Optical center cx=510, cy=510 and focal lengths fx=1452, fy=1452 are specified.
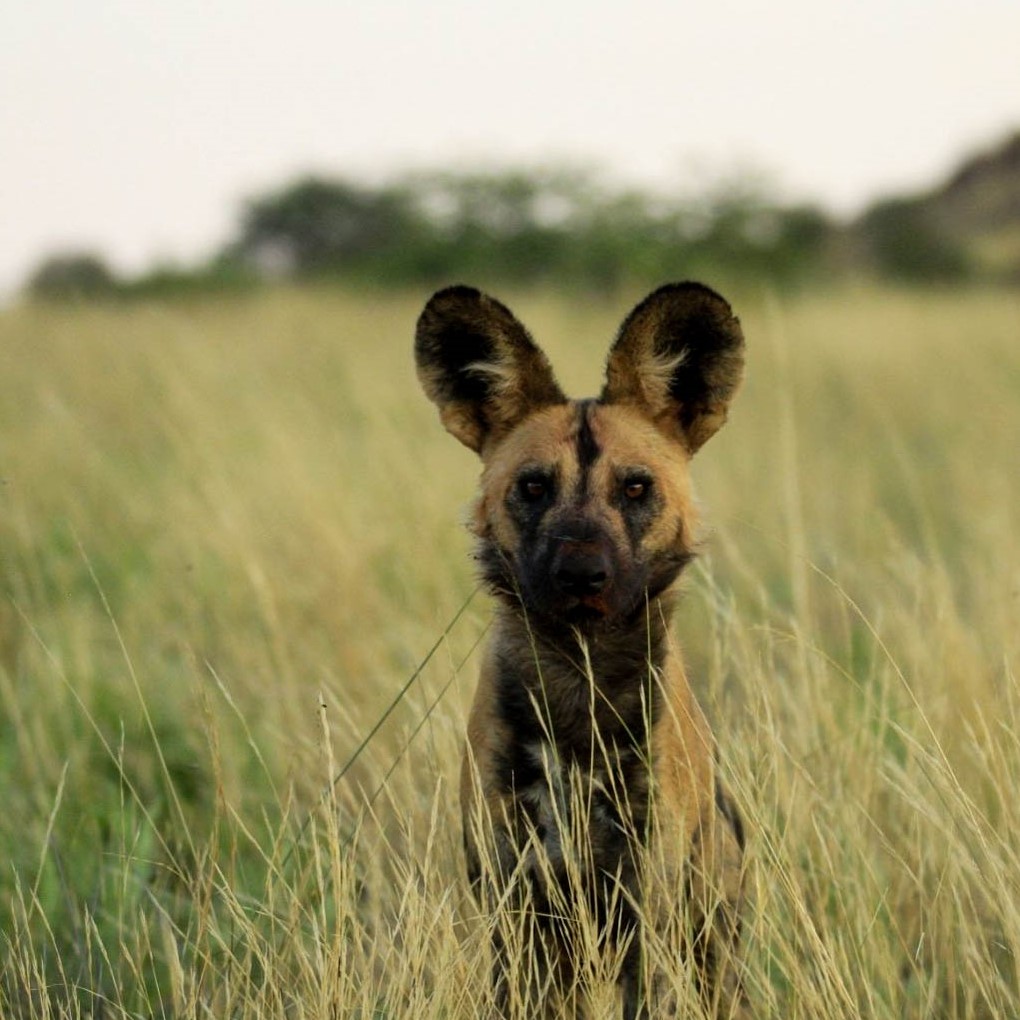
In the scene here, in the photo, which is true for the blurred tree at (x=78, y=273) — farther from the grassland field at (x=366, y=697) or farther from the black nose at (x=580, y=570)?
the black nose at (x=580, y=570)

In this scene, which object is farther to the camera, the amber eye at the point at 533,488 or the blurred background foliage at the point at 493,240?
the blurred background foliage at the point at 493,240

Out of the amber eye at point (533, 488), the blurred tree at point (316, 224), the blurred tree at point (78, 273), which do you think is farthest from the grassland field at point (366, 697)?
the blurred tree at point (316, 224)

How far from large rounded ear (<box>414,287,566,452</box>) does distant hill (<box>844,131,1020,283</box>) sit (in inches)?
1100

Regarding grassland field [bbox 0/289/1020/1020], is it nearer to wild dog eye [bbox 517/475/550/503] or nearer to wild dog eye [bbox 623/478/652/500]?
wild dog eye [bbox 517/475/550/503]

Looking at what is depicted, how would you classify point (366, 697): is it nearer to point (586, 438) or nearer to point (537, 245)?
point (586, 438)

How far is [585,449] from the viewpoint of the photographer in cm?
325

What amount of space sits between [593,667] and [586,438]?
1.69ft

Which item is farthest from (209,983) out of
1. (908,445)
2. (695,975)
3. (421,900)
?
(908,445)

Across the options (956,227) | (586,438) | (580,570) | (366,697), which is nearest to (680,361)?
(586,438)

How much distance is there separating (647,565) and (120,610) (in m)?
3.16

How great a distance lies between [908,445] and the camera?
11.0 metres

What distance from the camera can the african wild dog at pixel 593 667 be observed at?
2957mm

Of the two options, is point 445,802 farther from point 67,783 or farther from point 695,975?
point 67,783

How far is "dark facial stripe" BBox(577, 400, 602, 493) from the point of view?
321cm
